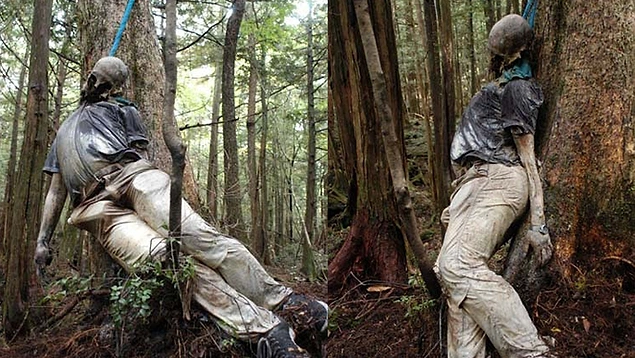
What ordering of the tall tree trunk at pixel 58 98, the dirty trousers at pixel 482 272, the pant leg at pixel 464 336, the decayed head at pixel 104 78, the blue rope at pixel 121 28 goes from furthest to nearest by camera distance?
the tall tree trunk at pixel 58 98 < the blue rope at pixel 121 28 < the decayed head at pixel 104 78 < the pant leg at pixel 464 336 < the dirty trousers at pixel 482 272

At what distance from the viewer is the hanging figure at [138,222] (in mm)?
2732

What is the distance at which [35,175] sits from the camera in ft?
13.6

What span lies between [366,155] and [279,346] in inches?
62.3

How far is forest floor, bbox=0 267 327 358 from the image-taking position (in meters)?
2.73

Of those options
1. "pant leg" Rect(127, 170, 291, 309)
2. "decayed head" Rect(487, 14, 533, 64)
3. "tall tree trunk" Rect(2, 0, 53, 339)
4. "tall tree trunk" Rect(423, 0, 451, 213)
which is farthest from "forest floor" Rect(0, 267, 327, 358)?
"decayed head" Rect(487, 14, 533, 64)

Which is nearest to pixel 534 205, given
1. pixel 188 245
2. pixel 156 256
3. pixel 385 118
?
pixel 385 118

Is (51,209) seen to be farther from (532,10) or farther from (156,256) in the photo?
(532,10)

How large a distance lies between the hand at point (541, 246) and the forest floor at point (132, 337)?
1228mm

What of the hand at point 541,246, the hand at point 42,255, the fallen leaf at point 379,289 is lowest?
the fallen leaf at point 379,289

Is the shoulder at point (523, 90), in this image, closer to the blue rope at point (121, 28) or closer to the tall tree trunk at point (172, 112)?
the tall tree trunk at point (172, 112)

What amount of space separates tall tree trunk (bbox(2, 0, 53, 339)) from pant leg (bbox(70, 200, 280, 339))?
1381 mm

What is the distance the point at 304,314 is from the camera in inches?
113

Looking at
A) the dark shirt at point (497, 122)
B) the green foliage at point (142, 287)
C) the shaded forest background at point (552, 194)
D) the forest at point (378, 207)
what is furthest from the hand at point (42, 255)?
the dark shirt at point (497, 122)

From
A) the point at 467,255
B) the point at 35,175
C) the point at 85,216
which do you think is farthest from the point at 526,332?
the point at 35,175
